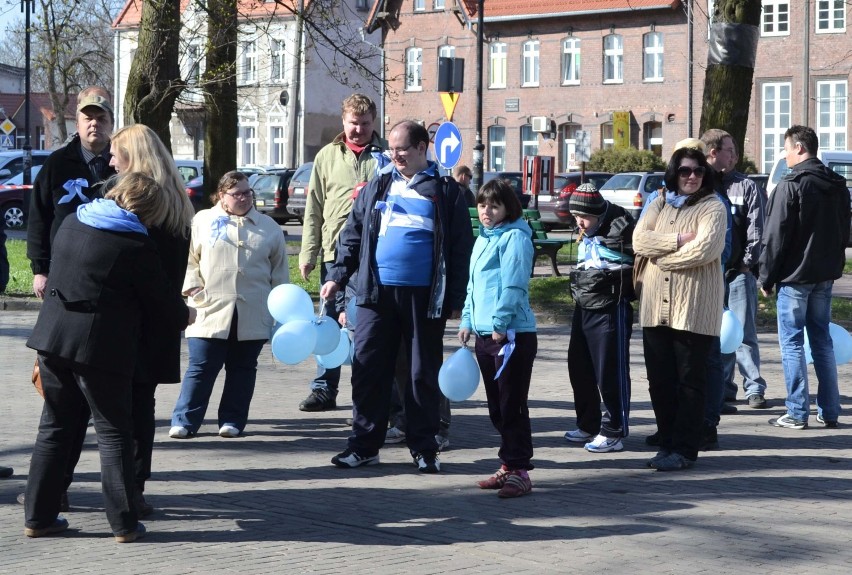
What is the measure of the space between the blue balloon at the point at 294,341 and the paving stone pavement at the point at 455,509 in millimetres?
604

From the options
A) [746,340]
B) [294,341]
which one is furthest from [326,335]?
[746,340]

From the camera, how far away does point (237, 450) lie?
8242 millimetres

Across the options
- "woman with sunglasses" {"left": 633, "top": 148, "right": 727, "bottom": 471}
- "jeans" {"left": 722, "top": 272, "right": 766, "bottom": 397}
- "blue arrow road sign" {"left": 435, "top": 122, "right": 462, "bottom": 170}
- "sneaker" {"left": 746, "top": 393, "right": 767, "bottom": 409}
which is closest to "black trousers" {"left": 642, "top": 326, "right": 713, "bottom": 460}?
"woman with sunglasses" {"left": 633, "top": 148, "right": 727, "bottom": 471}

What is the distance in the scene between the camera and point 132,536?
5922mm

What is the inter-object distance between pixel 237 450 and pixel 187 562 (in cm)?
264

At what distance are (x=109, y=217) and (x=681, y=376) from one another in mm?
3518

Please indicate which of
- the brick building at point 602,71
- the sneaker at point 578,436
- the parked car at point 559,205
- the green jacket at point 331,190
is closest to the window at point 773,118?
the brick building at point 602,71

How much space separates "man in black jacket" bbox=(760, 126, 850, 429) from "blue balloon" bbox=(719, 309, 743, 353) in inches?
12.6

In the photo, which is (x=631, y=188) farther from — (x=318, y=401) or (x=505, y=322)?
(x=505, y=322)

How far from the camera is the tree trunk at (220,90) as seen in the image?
18391 mm

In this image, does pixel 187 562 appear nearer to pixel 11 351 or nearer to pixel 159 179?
pixel 159 179

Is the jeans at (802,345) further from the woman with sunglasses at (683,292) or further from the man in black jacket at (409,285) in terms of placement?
the man in black jacket at (409,285)

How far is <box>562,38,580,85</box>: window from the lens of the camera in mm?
55156

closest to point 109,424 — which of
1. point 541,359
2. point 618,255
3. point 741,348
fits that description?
point 618,255
